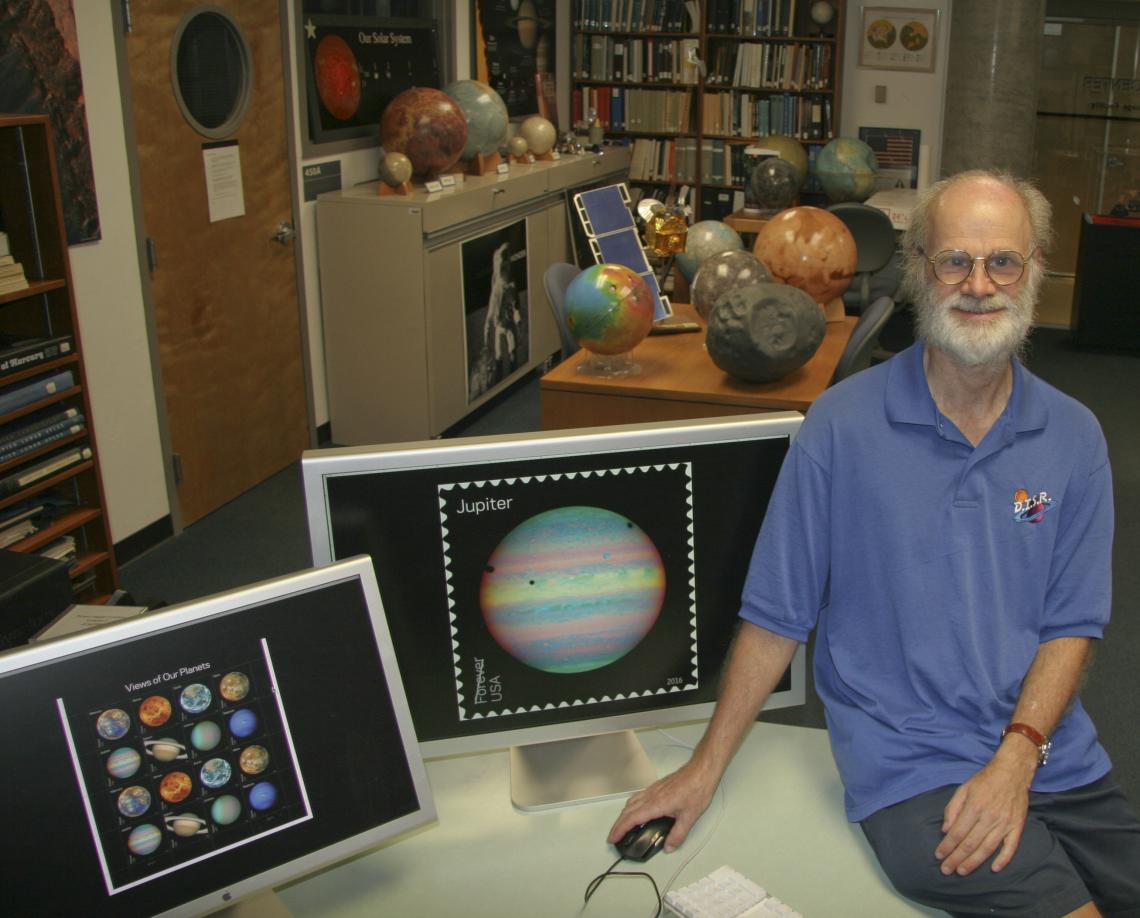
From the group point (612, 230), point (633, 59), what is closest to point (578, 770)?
point (612, 230)

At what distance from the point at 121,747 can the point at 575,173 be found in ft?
18.2

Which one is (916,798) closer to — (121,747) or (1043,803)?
(1043,803)

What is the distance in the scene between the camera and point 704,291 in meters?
3.28

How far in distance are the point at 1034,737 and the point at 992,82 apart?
6.11 meters

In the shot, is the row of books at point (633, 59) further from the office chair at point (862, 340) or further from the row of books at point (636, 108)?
the office chair at point (862, 340)

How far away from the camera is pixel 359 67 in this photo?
5.00 metres

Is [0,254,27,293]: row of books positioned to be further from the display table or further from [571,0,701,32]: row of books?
[571,0,701,32]: row of books

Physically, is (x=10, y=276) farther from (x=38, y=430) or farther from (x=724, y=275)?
(x=724, y=275)

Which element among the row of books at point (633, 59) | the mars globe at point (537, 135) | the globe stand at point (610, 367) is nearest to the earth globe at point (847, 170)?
the row of books at point (633, 59)

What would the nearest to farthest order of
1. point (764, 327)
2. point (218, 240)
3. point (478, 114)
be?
point (764, 327), point (218, 240), point (478, 114)

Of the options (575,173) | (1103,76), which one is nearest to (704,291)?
(575,173)

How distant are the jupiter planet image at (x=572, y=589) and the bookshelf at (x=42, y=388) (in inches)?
76.3

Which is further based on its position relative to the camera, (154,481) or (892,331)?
(892,331)

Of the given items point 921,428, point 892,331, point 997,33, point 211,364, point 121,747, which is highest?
point 997,33
